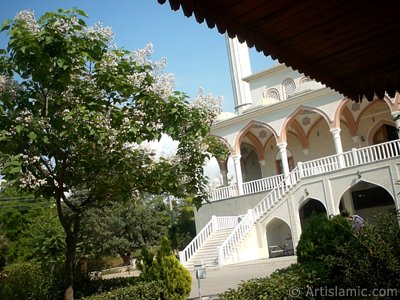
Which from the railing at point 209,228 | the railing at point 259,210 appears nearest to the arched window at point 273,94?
the railing at point 259,210

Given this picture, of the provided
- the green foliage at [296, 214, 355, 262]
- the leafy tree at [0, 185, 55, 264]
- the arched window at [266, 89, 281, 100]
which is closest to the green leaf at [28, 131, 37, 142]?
the green foliage at [296, 214, 355, 262]

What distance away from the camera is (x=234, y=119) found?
24.3 meters

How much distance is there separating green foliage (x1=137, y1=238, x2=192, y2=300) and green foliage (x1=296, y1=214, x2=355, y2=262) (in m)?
2.73

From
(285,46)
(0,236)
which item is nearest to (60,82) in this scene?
(285,46)

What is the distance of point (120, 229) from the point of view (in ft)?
108

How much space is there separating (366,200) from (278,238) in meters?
5.08

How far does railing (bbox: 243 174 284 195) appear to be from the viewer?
2209 cm

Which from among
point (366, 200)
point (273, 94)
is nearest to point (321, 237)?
point (366, 200)

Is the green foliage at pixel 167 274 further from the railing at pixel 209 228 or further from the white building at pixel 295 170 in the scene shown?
the railing at pixel 209 228

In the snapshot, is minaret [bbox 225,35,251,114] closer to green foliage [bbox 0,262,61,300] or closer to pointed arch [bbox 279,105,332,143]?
pointed arch [bbox 279,105,332,143]

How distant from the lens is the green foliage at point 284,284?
6402mm

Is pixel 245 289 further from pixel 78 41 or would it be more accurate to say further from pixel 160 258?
pixel 78 41

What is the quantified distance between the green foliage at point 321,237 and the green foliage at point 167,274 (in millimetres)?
2733

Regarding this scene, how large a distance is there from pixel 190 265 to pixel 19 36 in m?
15.7
